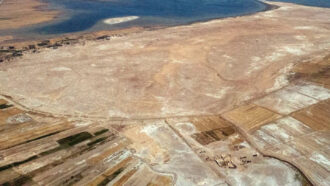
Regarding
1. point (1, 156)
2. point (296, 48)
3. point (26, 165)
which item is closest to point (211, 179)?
point (26, 165)

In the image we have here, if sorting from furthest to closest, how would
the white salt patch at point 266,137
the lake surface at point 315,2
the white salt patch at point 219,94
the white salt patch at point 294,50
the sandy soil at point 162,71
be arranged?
the lake surface at point 315,2 < the white salt patch at point 294,50 < the white salt patch at point 219,94 < the sandy soil at point 162,71 < the white salt patch at point 266,137

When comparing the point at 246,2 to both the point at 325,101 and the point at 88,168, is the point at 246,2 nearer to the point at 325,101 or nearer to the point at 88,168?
the point at 325,101

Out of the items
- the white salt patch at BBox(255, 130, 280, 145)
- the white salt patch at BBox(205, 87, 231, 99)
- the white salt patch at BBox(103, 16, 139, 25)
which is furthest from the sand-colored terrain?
the white salt patch at BBox(255, 130, 280, 145)

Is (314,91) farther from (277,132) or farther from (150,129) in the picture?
(150,129)

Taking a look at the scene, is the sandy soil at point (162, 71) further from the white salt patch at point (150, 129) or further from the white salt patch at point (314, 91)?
the white salt patch at point (314, 91)

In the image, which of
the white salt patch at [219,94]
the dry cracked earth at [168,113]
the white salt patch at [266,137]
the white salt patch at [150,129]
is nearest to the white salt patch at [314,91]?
the dry cracked earth at [168,113]

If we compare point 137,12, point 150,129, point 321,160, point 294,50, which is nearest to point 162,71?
point 150,129
